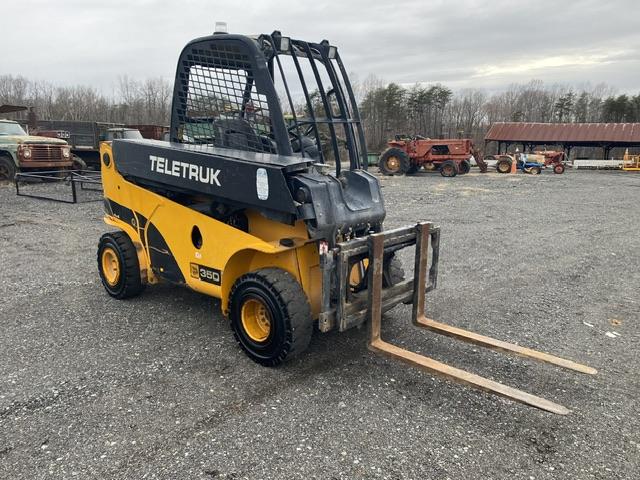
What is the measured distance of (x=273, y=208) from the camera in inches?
148

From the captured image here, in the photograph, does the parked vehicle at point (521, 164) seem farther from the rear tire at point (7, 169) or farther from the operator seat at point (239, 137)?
the operator seat at point (239, 137)

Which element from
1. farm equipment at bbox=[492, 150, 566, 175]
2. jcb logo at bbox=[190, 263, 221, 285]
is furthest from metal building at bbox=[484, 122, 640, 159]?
jcb logo at bbox=[190, 263, 221, 285]

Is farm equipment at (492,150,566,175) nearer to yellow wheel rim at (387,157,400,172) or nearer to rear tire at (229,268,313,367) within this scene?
yellow wheel rim at (387,157,400,172)

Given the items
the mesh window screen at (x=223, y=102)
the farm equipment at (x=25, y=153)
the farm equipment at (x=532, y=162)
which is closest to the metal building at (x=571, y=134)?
the farm equipment at (x=532, y=162)

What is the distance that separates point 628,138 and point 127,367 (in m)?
41.4

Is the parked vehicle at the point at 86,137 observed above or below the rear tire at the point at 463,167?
above

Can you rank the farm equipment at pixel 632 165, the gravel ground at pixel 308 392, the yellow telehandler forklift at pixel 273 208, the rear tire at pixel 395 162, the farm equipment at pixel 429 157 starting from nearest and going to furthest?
the gravel ground at pixel 308 392 < the yellow telehandler forklift at pixel 273 208 < the farm equipment at pixel 429 157 < the rear tire at pixel 395 162 < the farm equipment at pixel 632 165

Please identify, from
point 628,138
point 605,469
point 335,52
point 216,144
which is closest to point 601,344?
point 605,469

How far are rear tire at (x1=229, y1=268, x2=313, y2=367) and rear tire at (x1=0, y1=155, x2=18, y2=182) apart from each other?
48.8 ft

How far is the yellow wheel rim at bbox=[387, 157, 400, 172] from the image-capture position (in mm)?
25406

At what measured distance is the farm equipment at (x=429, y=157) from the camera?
82.2 feet

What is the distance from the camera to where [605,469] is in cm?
282

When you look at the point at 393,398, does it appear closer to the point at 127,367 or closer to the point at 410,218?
the point at 127,367

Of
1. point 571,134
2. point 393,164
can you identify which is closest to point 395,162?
point 393,164
